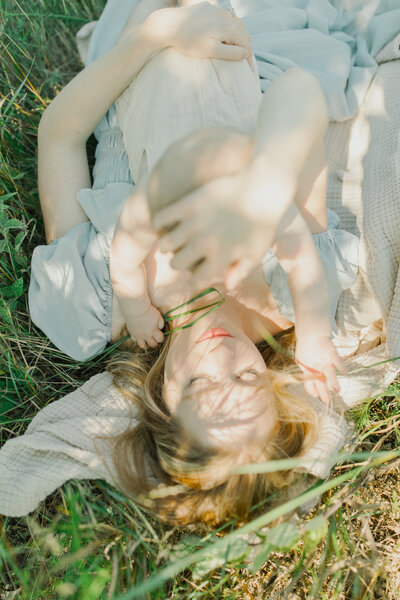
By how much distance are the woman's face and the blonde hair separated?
6cm

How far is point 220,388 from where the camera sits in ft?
4.97

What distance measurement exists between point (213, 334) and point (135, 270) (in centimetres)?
32

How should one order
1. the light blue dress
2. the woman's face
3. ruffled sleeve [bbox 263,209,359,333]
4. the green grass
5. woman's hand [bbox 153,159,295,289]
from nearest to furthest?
woman's hand [bbox 153,159,295,289], the green grass, the woman's face, ruffled sleeve [bbox 263,209,359,333], the light blue dress

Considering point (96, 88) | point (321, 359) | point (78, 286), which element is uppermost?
point (96, 88)

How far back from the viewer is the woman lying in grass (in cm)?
114

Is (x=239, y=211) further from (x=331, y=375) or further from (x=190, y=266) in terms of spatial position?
(x=331, y=375)

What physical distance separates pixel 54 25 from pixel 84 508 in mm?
2330

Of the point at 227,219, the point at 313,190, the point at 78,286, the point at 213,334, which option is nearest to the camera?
the point at 227,219

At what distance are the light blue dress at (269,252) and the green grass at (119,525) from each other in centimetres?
14

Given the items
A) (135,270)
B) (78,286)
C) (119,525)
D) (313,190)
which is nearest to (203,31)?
(313,190)

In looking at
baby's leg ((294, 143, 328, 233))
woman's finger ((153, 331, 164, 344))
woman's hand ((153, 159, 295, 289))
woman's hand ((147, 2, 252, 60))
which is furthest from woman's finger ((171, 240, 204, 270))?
woman's hand ((147, 2, 252, 60))

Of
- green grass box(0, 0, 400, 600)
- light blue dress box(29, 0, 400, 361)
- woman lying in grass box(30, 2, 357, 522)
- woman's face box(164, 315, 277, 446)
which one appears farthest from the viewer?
light blue dress box(29, 0, 400, 361)

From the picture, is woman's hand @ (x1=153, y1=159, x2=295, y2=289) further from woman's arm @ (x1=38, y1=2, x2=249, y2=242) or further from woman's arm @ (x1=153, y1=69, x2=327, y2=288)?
woman's arm @ (x1=38, y1=2, x2=249, y2=242)

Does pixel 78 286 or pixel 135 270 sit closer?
pixel 135 270
